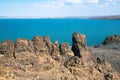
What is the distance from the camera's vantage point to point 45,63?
20.5 m

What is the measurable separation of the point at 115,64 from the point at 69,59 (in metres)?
18.9

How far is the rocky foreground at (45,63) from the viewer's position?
761 inches

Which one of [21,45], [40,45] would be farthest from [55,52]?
[21,45]

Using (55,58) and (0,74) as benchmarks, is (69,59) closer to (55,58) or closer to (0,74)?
(55,58)

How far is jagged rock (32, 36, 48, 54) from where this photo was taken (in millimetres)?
21831

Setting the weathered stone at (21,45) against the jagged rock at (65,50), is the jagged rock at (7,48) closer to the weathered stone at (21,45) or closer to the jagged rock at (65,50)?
the weathered stone at (21,45)

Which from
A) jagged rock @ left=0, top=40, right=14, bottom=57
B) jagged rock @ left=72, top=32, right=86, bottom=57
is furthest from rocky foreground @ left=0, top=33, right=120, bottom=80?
jagged rock @ left=72, top=32, right=86, bottom=57

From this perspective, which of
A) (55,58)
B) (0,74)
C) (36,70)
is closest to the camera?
(0,74)

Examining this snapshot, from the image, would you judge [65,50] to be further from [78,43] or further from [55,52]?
[78,43]

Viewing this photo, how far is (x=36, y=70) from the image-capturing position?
1994 cm

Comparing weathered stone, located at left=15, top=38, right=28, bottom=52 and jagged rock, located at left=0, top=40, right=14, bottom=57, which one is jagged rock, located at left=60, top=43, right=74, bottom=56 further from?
jagged rock, located at left=0, top=40, right=14, bottom=57

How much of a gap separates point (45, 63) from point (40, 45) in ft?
7.40

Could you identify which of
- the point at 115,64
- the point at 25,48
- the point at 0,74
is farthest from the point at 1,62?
the point at 115,64

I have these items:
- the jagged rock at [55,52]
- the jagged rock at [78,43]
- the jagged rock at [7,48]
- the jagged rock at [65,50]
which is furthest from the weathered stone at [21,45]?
the jagged rock at [78,43]
